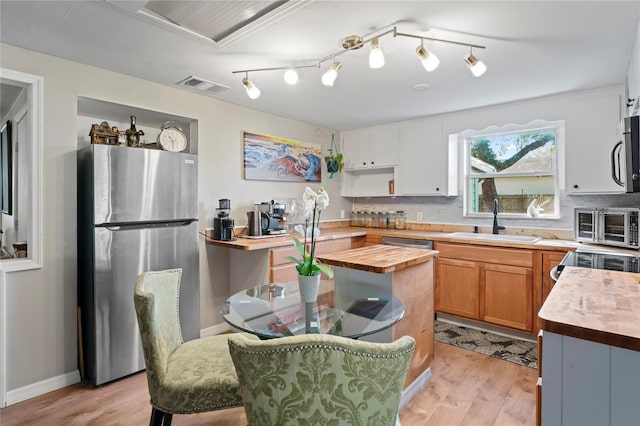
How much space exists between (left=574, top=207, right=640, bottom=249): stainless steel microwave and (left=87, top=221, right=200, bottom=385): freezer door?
343 cm

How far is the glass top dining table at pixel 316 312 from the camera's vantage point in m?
1.45

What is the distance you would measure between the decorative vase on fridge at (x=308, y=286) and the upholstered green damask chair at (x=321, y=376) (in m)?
0.76

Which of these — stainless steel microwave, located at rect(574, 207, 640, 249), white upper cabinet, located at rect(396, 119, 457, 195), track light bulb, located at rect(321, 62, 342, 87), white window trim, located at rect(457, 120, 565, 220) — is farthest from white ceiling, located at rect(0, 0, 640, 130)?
stainless steel microwave, located at rect(574, 207, 640, 249)

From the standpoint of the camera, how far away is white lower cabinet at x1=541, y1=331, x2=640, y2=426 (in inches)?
34.0

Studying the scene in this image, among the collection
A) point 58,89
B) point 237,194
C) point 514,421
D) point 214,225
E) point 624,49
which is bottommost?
point 514,421

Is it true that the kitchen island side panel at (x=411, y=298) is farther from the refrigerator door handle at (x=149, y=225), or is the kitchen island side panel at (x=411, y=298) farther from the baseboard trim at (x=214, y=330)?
the baseboard trim at (x=214, y=330)

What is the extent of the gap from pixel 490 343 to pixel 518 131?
2200 millimetres

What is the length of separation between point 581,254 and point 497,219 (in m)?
1.36

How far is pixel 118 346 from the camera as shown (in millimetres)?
2393

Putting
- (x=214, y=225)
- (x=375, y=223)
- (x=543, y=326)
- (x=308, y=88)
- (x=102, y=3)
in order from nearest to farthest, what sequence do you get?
(x=543, y=326) → (x=102, y=3) → (x=308, y=88) → (x=214, y=225) → (x=375, y=223)

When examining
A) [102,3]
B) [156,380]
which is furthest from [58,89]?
[156,380]

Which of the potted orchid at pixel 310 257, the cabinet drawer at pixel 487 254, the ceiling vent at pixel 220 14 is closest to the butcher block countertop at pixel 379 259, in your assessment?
the potted orchid at pixel 310 257

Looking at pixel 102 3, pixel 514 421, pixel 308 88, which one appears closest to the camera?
pixel 102 3

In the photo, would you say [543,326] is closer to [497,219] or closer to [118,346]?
[118,346]
